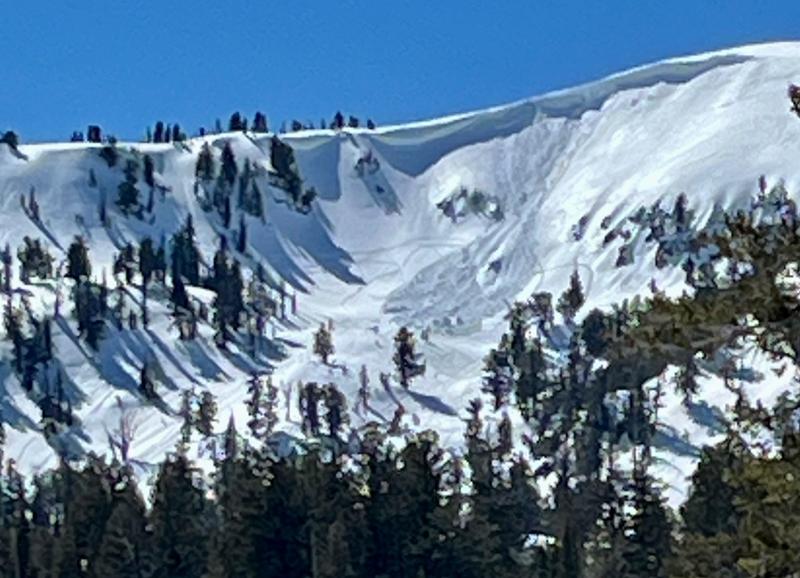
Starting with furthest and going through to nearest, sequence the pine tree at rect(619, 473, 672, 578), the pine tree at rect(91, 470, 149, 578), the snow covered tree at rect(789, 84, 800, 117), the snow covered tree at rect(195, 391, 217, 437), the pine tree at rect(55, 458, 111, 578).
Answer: the snow covered tree at rect(195, 391, 217, 437), the pine tree at rect(55, 458, 111, 578), the pine tree at rect(91, 470, 149, 578), the pine tree at rect(619, 473, 672, 578), the snow covered tree at rect(789, 84, 800, 117)

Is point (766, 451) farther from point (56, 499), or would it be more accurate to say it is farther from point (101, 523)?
point (56, 499)

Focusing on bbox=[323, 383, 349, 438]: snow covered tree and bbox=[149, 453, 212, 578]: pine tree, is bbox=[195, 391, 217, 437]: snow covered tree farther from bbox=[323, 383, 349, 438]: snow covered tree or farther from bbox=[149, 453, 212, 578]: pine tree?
bbox=[149, 453, 212, 578]: pine tree

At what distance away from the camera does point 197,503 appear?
65312 millimetres

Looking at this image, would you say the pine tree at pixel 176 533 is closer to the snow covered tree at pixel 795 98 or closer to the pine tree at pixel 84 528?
the pine tree at pixel 84 528

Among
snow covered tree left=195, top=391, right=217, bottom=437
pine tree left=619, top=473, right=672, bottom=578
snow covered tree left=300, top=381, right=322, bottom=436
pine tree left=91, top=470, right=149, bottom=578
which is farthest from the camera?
snow covered tree left=195, top=391, right=217, bottom=437

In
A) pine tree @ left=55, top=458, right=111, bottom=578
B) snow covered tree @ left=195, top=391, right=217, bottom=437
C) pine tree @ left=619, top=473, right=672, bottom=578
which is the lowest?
pine tree @ left=619, top=473, right=672, bottom=578

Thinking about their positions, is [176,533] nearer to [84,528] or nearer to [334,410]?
[84,528]

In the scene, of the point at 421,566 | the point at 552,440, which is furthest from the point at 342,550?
the point at 552,440

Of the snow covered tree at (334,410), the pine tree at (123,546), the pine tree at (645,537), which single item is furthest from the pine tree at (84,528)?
the snow covered tree at (334,410)

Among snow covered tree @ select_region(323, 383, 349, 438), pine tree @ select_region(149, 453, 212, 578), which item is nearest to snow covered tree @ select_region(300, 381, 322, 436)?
snow covered tree @ select_region(323, 383, 349, 438)

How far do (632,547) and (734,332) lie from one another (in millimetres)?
39360

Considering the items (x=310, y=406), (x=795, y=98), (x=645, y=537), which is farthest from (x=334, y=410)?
(x=795, y=98)

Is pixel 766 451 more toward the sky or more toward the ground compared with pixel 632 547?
more toward the ground

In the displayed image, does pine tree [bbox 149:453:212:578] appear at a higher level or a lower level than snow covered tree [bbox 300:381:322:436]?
lower
